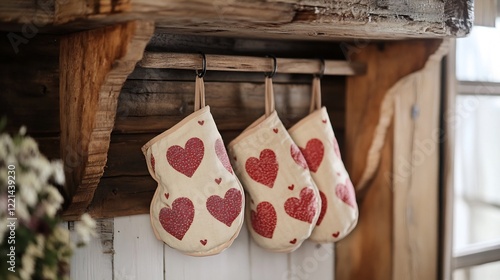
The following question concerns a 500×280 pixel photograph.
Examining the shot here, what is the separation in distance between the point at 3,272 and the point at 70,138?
31cm

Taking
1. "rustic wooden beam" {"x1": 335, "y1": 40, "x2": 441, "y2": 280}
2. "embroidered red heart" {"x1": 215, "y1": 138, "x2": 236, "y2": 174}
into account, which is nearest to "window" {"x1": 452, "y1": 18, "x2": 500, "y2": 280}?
"rustic wooden beam" {"x1": 335, "y1": 40, "x2": 441, "y2": 280}

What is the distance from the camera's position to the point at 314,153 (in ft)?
4.31

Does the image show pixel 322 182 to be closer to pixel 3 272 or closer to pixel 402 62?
pixel 402 62

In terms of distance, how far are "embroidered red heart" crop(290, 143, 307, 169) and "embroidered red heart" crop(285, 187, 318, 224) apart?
0.05m

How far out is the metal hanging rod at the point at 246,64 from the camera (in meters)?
1.12

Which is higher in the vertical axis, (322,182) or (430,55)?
(430,55)

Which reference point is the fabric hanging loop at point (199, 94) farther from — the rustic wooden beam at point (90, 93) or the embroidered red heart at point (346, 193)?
the embroidered red heart at point (346, 193)

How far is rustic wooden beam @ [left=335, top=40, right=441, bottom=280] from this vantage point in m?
1.41

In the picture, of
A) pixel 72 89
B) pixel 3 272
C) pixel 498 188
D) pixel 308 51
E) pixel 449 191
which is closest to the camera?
pixel 3 272

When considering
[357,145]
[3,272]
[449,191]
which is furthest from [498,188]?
[3,272]

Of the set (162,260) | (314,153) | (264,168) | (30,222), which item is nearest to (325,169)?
(314,153)

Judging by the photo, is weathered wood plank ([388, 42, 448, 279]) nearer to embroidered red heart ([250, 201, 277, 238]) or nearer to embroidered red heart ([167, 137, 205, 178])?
embroidered red heart ([250, 201, 277, 238])

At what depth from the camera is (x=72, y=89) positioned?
1.06 meters

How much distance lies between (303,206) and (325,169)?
0.36 ft
